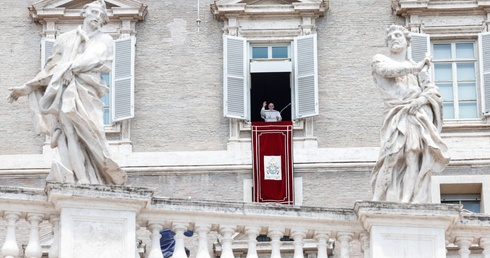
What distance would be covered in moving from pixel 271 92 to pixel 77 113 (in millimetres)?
16859

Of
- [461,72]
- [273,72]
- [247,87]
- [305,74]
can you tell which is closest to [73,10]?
[247,87]

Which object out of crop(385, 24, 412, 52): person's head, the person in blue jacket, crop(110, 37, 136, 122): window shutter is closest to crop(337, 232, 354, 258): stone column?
the person in blue jacket

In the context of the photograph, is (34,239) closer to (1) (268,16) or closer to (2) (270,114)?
(2) (270,114)

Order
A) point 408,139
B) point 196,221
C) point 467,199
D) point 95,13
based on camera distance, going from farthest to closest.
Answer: point 467,199
point 95,13
point 408,139
point 196,221

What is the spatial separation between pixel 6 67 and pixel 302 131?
17.7 ft

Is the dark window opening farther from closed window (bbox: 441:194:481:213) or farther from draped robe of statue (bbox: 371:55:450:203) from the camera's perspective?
draped robe of statue (bbox: 371:55:450:203)

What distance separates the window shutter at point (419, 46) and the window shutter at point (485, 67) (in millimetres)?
942

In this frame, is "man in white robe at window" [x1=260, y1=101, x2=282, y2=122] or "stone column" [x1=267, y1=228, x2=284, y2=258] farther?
"man in white robe at window" [x1=260, y1=101, x2=282, y2=122]

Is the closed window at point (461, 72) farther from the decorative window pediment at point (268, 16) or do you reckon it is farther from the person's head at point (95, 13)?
the person's head at point (95, 13)

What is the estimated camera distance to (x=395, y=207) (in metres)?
23.6

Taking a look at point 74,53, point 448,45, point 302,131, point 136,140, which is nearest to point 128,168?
point 136,140

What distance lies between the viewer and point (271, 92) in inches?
1578

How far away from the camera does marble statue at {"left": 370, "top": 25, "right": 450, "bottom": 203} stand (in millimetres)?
23891

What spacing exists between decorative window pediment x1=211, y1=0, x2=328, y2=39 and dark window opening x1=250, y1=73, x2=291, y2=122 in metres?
0.79
